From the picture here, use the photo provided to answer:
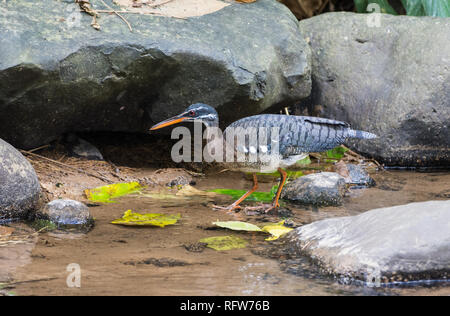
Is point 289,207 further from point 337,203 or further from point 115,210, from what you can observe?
point 115,210

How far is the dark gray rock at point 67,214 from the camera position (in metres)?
4.61

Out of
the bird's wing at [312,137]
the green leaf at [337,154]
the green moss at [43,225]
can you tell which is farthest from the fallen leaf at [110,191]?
the green leaf at [337,154]

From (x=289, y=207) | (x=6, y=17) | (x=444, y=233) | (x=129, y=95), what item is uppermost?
(x=6, y=17)

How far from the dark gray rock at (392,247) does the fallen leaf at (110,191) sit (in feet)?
7.58

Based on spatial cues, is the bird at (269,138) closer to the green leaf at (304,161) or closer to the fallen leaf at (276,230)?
the fallen leaf at (276,230)

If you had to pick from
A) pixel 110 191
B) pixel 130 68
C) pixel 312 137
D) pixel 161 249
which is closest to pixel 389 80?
pixel 312 137

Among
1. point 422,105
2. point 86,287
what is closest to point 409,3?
point 422,105

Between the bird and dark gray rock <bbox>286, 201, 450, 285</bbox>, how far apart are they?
62.6 inches

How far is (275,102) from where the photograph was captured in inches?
258

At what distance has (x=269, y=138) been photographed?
5484 mm

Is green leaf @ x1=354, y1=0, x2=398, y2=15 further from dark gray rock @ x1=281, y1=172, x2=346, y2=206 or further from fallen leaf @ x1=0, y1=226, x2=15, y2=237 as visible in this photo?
fallen leaf @ x1=0, y1=226, x2=15, y2=237

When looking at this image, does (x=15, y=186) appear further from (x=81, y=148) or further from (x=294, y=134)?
(x=294, y=134)

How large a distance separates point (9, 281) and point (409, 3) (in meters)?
6.72

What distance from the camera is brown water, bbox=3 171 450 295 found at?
3381mm
